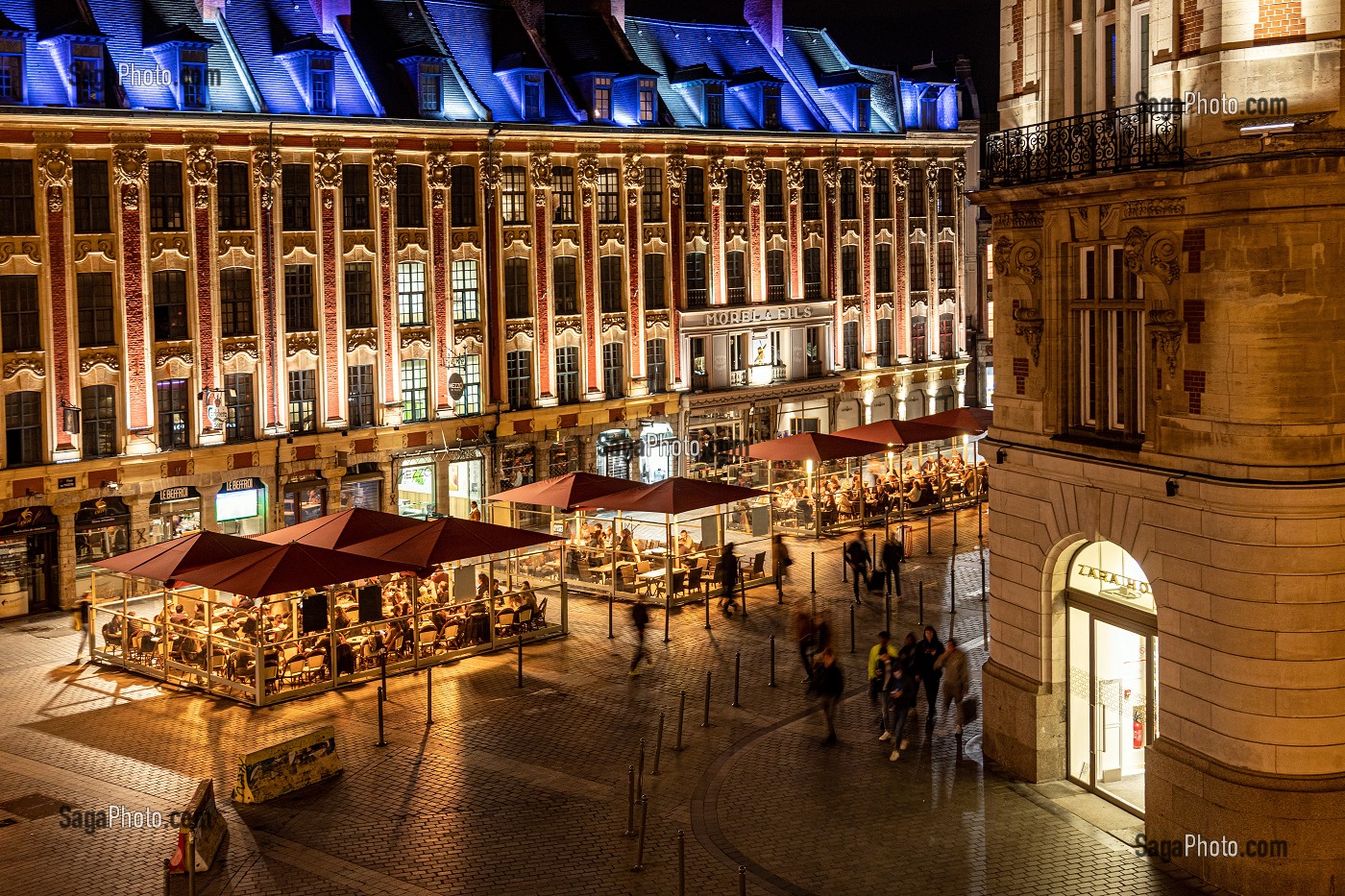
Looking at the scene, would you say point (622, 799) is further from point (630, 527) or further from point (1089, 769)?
point (630, 527)

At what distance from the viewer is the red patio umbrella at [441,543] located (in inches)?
1219

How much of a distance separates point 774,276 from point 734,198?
3652 mm

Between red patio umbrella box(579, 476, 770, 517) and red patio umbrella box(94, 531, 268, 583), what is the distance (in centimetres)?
917

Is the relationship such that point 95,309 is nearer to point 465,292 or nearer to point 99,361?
point 99,361

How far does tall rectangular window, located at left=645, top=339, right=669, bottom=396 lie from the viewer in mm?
54500

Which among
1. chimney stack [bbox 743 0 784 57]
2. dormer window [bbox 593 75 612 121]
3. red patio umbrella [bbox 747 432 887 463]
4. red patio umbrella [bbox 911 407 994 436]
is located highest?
chimney stack [bbox 743 0 784 57]

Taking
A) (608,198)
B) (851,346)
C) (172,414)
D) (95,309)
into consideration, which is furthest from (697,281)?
(95,309)

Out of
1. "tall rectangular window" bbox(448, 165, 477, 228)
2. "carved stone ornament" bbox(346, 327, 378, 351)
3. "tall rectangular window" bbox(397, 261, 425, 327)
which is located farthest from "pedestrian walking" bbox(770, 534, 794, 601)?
"tall rectangular window" bbox(448, 165, 477, 228)

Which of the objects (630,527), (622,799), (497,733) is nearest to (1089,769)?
(622,799)

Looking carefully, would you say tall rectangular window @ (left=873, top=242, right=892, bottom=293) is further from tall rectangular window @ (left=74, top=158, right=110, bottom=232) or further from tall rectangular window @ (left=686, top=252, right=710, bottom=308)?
tall rectangular window @ (left=74, top=158, right=110, bottom=232)

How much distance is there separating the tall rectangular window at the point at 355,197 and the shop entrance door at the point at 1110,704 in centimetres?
2972

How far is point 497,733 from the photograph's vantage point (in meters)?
26.7

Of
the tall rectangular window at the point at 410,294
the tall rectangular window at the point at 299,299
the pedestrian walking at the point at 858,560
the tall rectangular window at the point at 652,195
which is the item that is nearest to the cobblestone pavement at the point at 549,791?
the pedestrian walking at the point at 858,560

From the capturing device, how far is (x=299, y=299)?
147 ft
